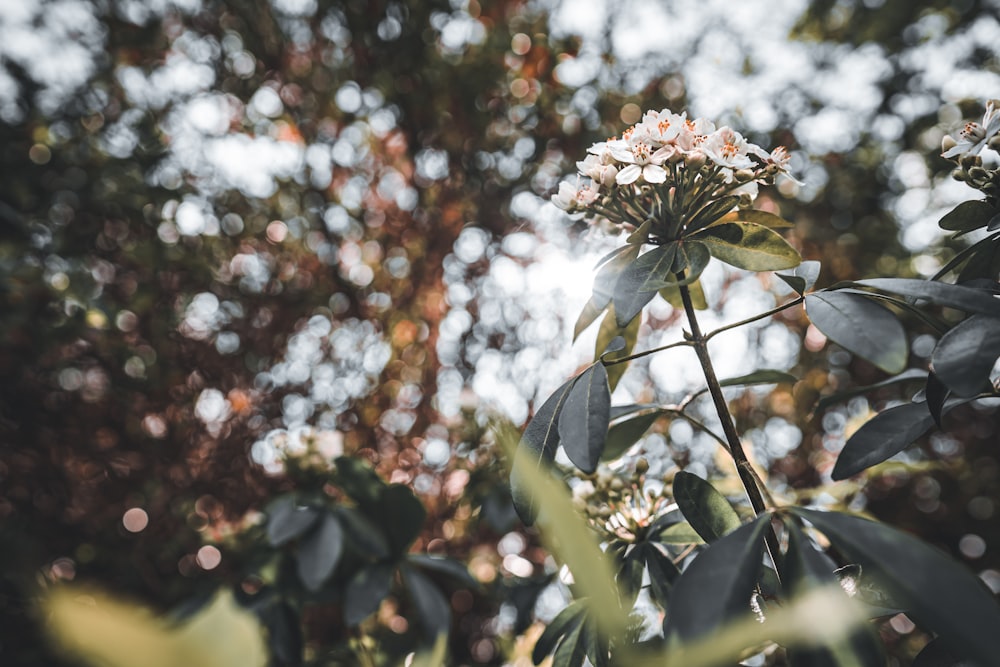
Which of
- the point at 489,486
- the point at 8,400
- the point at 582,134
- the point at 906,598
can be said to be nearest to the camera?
the point at 906,598

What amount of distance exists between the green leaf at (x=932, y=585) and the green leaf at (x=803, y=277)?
264 millimetres

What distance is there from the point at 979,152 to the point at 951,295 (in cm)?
29

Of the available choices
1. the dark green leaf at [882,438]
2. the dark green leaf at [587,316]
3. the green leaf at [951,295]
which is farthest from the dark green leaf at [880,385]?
the dark green leaf at [587,316]

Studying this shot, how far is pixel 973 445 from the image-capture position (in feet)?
6.00

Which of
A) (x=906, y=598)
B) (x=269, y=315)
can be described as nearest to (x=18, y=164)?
(x=269, y=315)

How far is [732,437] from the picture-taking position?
62cm

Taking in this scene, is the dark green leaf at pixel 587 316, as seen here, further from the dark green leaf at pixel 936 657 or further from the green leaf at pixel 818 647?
the dark green leaf at pixel 936 657

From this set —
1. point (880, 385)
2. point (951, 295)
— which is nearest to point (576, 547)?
point (951, 295)

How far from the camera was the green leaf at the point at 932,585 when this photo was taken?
35 cm

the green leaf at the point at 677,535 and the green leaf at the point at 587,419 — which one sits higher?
the green leaf at the point at 587,419

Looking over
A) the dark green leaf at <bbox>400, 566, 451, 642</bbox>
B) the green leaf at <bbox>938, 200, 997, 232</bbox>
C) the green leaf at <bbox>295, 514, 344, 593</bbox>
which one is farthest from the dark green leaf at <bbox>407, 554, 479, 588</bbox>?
the green leaf at <bbox>938, 200, 997, 232</bbox>

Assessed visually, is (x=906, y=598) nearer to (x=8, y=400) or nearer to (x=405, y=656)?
(x=405, y=656)

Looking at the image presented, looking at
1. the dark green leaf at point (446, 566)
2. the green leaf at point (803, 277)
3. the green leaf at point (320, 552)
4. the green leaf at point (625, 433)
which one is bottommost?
the dark green leaf at point (446, 566)

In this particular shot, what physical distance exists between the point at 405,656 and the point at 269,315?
132 cm
